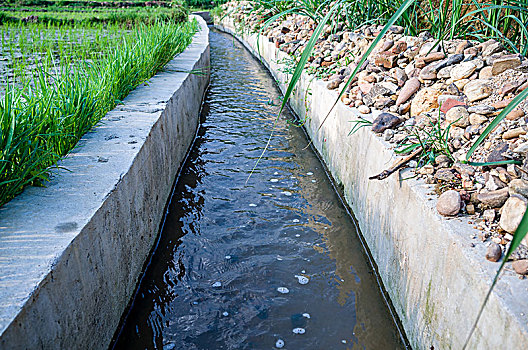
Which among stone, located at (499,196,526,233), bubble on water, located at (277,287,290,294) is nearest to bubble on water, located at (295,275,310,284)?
bubble on water, located at (277,287,290,294)

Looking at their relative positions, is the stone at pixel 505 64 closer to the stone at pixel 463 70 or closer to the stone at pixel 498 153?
the stone at pixel 463 70

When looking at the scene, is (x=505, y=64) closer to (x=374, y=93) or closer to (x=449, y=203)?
(x=374, y=93)

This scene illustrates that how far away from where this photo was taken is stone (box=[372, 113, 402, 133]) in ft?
8.80

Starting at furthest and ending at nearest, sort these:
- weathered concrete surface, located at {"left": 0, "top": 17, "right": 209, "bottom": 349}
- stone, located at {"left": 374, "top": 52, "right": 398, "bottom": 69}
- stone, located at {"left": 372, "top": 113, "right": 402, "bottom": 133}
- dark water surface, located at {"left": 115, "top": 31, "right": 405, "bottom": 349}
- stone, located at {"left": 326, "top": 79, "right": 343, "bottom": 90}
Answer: stone, located at {"left": 326, "top": 79, "right": 343, "bottom": 90} < stone, located at {"left": 374, "top": 52, "right": 398, "bottom": 69} < stone, located at {"left": 372, "top": 113, "right": 402, "bottom": 133} < dark water surface, located at {"left": 115, "top": 31, "right": 405, "bottom": 349} < weathered concrete surface, located at {"left": 0, "top": 17, "right": 209, "bottom": 349}

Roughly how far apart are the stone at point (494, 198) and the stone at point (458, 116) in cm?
63

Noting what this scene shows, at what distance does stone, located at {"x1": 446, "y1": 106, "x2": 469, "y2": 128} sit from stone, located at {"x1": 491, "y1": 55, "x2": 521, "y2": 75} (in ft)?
1.22

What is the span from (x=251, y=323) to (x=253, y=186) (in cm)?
153

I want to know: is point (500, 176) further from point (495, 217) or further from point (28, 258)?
point (28, 258)

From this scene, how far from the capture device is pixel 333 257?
8.97ft

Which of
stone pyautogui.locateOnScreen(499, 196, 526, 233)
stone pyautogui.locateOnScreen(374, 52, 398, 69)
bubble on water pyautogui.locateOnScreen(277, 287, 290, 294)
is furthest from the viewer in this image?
stone pyautogui.locateOnScreen(374, 52, 398, 69)

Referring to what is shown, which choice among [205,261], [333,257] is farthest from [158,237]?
[333,257]

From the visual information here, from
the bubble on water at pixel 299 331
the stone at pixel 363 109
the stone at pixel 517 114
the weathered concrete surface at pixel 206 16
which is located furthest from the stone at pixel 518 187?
the weathered concrete surface at pixel 206 16

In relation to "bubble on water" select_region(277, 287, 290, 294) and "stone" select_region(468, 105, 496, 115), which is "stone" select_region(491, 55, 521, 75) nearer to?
"stone" select_region(468, 105, 496, 115)

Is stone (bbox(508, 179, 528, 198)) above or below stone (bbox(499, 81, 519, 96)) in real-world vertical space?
below
